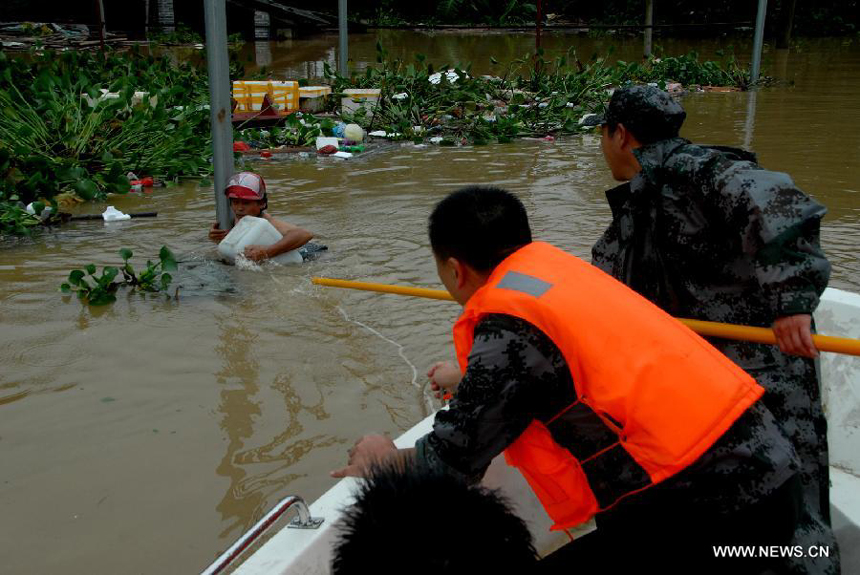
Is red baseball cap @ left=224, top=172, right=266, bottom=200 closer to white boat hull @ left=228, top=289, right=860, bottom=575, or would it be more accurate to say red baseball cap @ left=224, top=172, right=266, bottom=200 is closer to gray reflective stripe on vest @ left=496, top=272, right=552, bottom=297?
white boat hull @ left=228, top=289, right=860, bottom=575

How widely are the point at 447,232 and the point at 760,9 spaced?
50.9 feet

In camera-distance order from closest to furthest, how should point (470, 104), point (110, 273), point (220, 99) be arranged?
point (110, 273), point (220, 99), point (470, 104)

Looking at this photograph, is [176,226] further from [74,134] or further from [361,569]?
[361,569]

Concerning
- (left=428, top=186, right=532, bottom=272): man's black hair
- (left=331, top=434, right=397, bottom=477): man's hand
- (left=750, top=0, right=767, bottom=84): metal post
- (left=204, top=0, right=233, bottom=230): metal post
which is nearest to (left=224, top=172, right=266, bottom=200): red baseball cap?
(left=204, top=0, right=233, bottom=230): metal post

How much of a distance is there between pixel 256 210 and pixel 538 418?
178 inches

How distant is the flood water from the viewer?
10.3 ft

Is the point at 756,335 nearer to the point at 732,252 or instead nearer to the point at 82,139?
the point at 732,252

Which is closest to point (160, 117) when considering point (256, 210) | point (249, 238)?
point (256, 210)

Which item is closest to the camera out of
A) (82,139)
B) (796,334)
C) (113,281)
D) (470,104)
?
(796,334)

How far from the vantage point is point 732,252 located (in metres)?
2.32

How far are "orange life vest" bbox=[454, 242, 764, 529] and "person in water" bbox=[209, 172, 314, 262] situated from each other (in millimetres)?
4182

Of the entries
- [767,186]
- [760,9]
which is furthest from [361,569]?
[760,9]

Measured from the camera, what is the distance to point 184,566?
282 cm

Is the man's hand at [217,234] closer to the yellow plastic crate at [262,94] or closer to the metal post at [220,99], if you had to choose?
the metal post at [220,99]
